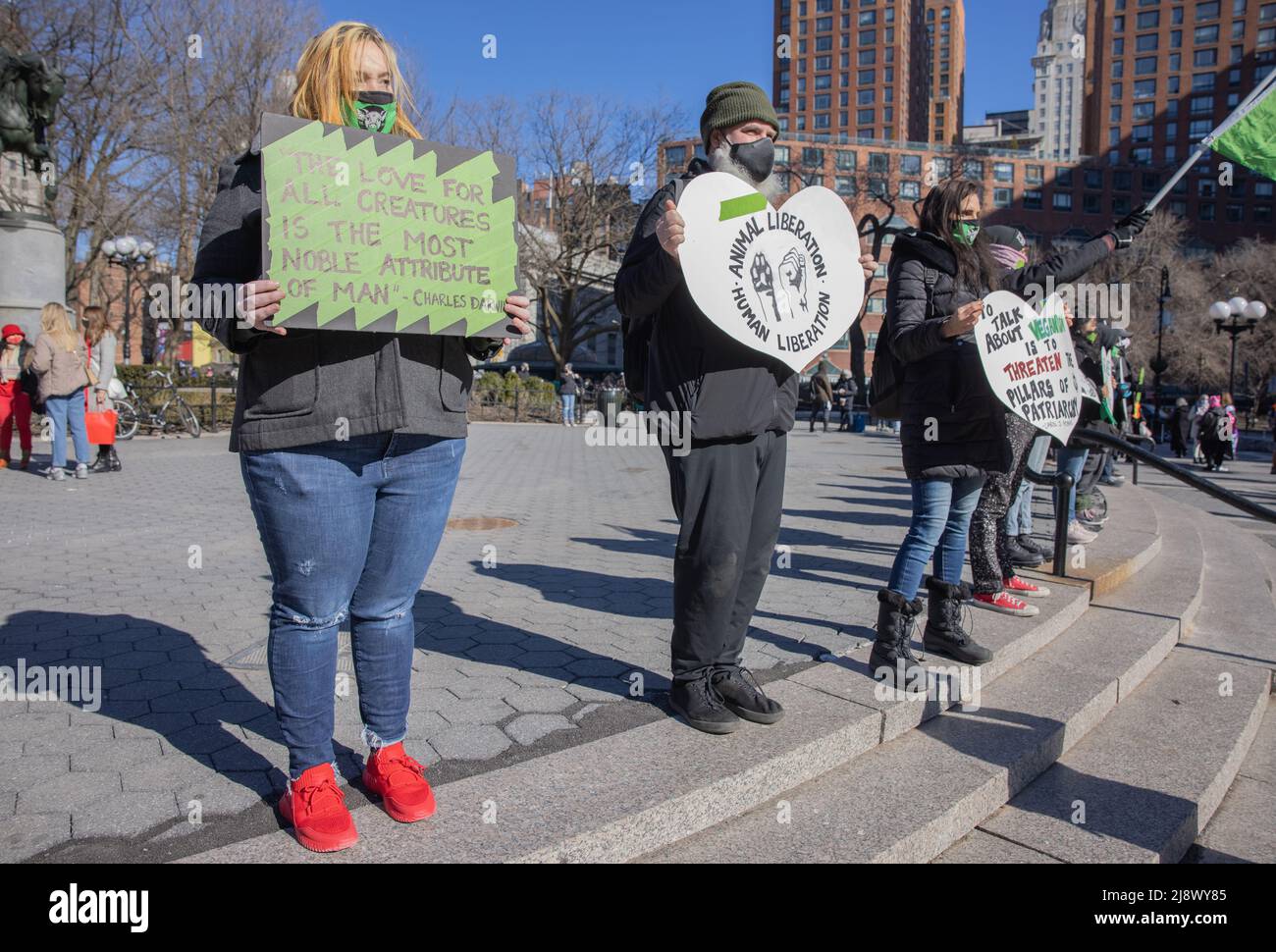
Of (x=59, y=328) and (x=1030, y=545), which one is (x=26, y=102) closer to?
(x=59, y=328)

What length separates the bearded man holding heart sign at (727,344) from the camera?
2898 mm

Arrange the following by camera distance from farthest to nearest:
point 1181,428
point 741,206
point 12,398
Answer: point 1181,428 → point 12,398 → point 741,206

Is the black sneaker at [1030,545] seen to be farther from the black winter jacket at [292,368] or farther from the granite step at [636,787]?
the black winter jacket at [292,368]

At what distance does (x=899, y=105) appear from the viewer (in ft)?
411

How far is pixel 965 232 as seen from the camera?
396 centimetres

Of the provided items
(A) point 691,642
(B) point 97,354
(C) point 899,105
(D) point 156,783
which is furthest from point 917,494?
Answer: (C) point 899,105

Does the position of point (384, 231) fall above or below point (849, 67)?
below

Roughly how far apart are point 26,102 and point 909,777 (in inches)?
Result: 703

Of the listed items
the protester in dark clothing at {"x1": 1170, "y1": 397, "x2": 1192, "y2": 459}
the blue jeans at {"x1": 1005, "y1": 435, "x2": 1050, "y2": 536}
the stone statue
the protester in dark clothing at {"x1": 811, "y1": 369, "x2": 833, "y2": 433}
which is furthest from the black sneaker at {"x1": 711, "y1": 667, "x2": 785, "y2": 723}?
the protester in dark clothing at {"x1": 1170, "y1": 397, "x2": 1192, "y2": 459}

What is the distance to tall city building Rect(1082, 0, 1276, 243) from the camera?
97625mm

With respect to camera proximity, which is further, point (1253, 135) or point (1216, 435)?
point (1216, 435)

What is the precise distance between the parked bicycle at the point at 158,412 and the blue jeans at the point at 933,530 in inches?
580

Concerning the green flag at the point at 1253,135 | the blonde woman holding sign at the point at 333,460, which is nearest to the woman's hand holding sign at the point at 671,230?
the blonde woman holding sign at the point at 333,460

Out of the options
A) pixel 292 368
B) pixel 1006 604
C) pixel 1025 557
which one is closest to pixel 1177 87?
pixel 1025 557
